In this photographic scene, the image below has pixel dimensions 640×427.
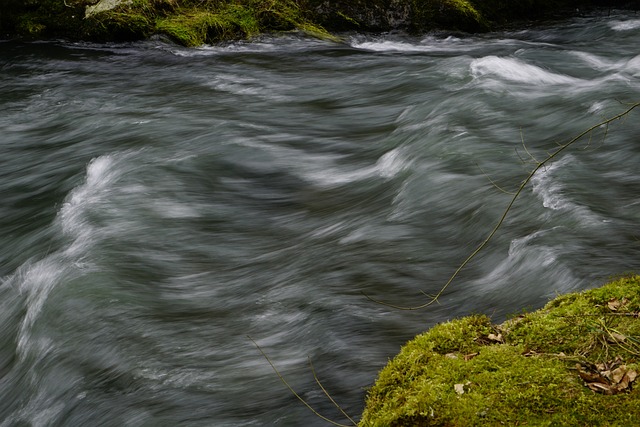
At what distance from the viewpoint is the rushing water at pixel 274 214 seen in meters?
4.70

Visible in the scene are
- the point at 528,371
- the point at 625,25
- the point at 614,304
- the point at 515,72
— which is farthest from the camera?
the point at 625,25

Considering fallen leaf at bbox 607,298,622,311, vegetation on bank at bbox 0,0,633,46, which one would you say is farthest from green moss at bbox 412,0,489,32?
fallen leaf at bbox 607,298,622,311

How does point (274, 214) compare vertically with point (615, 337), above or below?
below

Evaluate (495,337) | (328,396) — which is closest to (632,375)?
(495,337)

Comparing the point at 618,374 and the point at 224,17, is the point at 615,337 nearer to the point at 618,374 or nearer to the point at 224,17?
the point at 618,374

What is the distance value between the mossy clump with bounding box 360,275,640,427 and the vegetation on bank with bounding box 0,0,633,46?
973 cm

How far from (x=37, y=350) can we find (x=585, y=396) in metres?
3.69

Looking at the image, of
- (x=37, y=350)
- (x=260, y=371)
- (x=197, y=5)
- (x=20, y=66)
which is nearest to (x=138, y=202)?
(x=37, y=350)

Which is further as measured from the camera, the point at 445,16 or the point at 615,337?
the point at 445,16

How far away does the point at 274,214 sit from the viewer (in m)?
6.91

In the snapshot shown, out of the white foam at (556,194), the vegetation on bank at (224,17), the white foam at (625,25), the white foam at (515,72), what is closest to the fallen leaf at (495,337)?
the white foam at (556,194)

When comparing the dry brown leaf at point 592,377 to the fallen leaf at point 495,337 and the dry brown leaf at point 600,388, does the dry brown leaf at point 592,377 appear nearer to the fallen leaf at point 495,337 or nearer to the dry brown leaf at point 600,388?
the dry brown leaf at point 600,388

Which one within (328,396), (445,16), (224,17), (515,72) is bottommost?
(328,396)

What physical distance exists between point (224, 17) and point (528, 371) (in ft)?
35.1
